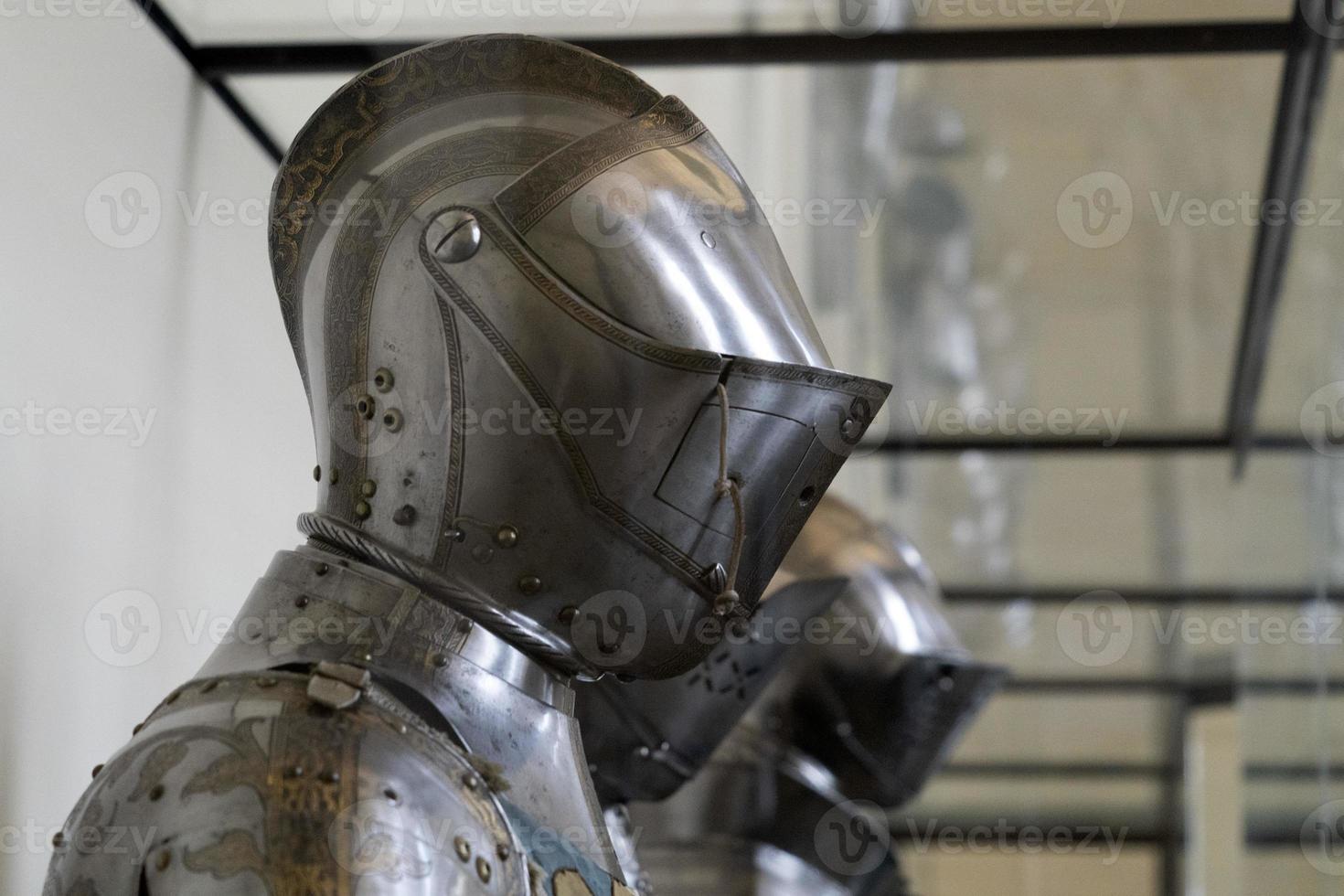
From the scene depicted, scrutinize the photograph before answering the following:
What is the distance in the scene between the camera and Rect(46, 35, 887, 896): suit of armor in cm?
155

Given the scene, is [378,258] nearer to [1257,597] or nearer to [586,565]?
[586,565]

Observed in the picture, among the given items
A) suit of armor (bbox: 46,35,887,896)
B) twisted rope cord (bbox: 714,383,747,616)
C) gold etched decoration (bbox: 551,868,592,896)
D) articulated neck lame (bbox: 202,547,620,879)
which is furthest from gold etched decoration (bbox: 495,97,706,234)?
gold etched decoration (bbox: 551,868,592,896)

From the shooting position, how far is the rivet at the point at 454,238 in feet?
5.24

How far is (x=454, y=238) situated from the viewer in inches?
62.9

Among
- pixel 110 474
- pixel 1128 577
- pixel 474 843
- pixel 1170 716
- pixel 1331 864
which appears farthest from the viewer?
pixel 1170 716

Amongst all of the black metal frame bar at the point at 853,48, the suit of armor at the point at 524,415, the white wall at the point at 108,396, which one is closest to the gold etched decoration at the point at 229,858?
the suit of armor at the point at 524,415

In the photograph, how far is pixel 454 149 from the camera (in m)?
1.69

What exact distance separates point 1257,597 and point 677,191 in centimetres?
507

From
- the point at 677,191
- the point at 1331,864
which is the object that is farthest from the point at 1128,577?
the point at 677,191

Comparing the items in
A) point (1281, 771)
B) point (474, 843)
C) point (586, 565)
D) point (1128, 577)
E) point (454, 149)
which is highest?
point (1128, 577)

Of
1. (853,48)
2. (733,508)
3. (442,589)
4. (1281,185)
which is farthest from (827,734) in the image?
(442,589)

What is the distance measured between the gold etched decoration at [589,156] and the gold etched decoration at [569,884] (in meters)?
0.61

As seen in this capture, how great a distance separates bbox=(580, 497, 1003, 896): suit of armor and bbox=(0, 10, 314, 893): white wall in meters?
0.91

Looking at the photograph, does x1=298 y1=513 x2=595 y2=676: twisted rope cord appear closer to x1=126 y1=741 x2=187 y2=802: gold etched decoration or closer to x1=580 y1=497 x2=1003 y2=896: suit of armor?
x1=126 y1=741 x2=187 y2=802: gold etched decoration
